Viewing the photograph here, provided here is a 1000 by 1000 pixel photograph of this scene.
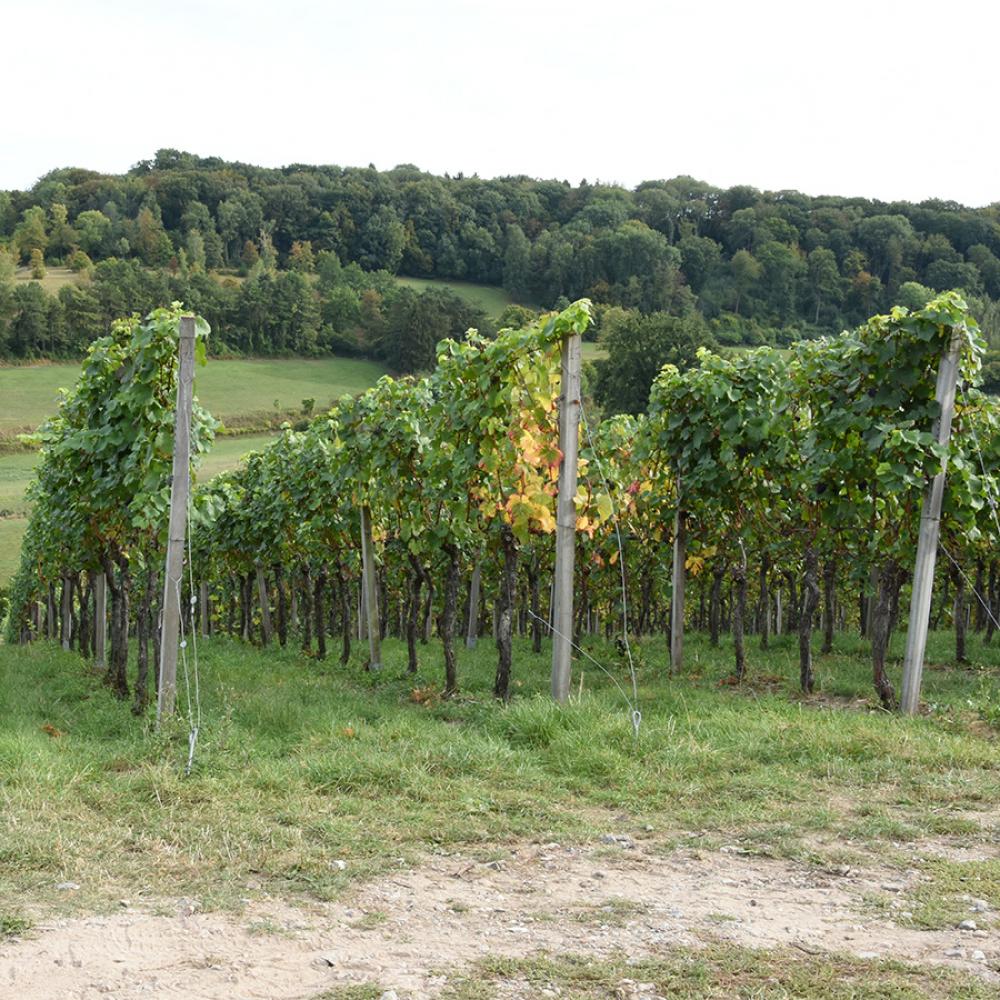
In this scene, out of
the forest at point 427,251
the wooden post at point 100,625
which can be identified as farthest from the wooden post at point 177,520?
the forest at point 427,251

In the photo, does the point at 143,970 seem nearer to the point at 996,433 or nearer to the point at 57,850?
the point at 57,850

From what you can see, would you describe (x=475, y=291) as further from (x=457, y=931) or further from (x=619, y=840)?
(x=457, y=931)

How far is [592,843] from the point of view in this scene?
5.75m

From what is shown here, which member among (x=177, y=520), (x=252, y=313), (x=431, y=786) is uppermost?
(x=252, y=313)

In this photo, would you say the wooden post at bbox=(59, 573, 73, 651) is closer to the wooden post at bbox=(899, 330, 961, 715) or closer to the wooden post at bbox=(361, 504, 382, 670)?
the wooden post at bbox=(361, 504, 382, 670)

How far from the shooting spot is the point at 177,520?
322 inches

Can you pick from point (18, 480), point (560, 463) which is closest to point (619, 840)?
point (560, 463)

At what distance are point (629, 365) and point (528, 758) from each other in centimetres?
Result: 4871

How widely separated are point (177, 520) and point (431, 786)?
319cm

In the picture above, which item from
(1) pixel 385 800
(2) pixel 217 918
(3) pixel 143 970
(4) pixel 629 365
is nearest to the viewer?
(3) pixel 143 970

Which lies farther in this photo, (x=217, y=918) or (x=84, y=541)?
(x=84, y=541)

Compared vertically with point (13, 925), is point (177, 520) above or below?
above

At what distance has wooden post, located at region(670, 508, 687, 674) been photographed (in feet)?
39.0

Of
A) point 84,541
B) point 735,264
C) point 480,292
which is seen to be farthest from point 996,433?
point 480,292
